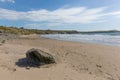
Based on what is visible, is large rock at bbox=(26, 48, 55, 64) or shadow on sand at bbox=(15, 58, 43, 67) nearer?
shadow on sand at bbox=(15, 58, 43, 67)

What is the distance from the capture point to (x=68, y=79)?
6.89 meters

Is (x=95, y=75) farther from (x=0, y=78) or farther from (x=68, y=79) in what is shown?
(x=0, y=78)

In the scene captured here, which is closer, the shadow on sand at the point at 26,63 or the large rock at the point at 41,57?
the shadow on sand at the point at 26,63

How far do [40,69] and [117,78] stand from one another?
3287 millimetres

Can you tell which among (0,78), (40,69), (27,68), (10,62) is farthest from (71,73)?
(10,62)

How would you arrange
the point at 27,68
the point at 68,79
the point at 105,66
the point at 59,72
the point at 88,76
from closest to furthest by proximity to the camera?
the point at 68,79 → the point at 88,76 → the point at 59,72 → the point at 27,68 → the point at 105,66

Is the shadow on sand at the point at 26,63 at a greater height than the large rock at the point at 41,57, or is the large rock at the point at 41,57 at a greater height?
the large rock at the point at 41,57

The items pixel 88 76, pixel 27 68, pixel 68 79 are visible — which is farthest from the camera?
pixel 27 68

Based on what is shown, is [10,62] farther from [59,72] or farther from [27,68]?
[59,72]

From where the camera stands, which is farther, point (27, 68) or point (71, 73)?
point (27, 68)

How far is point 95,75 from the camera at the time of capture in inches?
297

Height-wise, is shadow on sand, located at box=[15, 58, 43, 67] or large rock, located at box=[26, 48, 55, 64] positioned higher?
large rock, located at box=[26, 48, 55, 64]

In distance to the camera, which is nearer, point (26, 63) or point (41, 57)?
point (41, 57)

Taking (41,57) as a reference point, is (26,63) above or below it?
below
